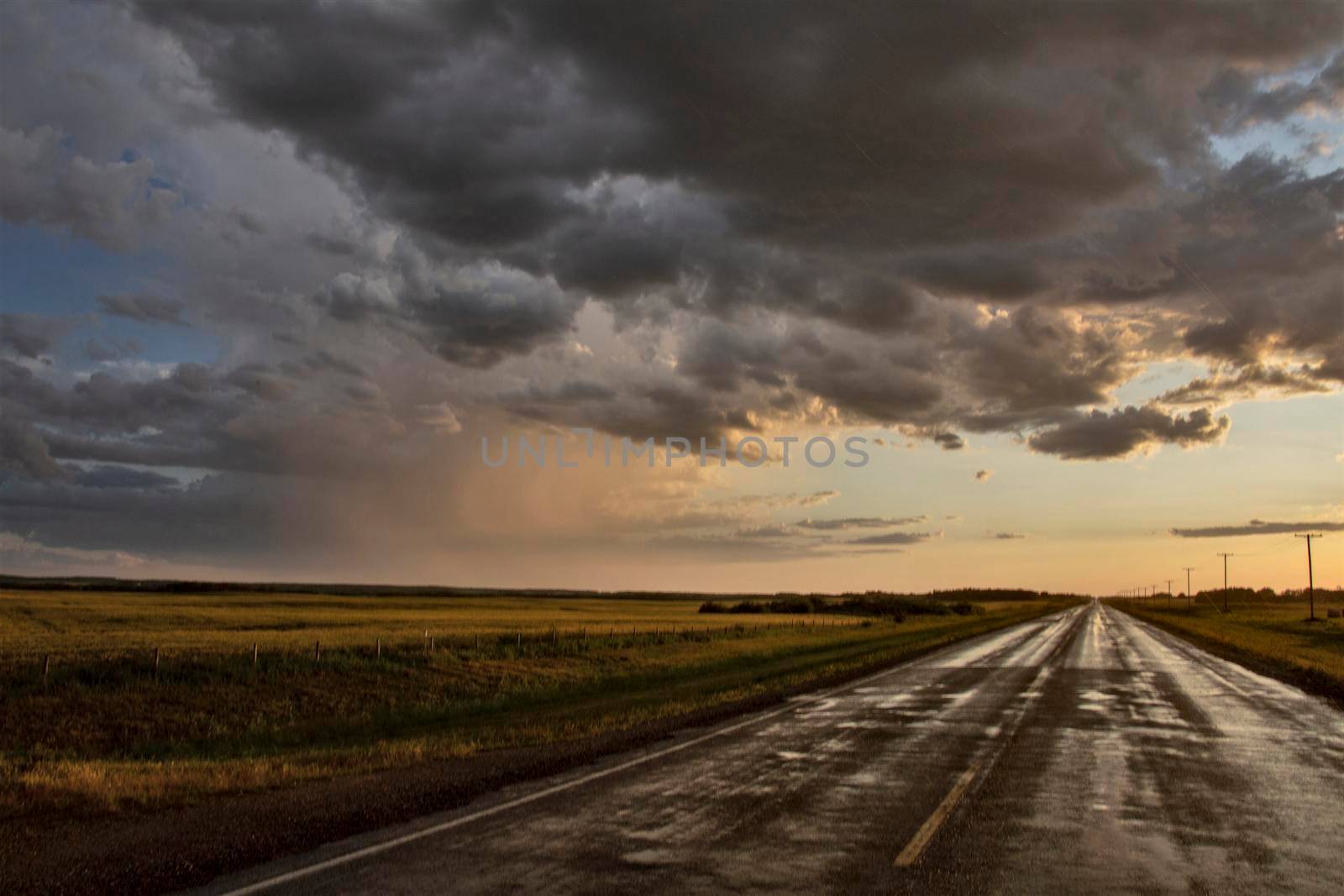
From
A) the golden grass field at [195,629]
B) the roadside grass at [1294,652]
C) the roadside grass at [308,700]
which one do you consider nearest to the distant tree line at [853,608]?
the golden grass field at [195,629]

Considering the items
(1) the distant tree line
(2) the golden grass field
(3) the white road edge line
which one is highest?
(3) the white road edge line

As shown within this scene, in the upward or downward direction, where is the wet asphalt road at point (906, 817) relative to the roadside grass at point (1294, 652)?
upward

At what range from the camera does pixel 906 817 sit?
980 centimetres

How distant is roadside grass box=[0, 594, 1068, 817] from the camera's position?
42.8ft

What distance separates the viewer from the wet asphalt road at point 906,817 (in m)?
7.68

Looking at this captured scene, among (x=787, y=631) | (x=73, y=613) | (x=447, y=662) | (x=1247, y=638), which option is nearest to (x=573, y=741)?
(x=447, y=662)

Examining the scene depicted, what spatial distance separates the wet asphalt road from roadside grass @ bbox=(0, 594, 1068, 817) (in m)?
3.80

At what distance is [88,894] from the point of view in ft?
24.2

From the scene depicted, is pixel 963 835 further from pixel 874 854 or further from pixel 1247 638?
pixel 1247 638

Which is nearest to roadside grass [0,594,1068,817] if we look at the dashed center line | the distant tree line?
the dashed center line

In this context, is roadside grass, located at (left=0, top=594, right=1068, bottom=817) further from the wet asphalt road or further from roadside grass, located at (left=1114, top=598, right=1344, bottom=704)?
roadside grass, located at (left=1114, top=598, right=1344, bottom=704)

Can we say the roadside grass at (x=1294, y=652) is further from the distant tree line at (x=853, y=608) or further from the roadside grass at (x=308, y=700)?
the distant tree line at (x=853, y=608)

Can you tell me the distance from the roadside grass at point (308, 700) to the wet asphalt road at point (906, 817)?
3.80 meters

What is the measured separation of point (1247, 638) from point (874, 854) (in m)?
61.0
